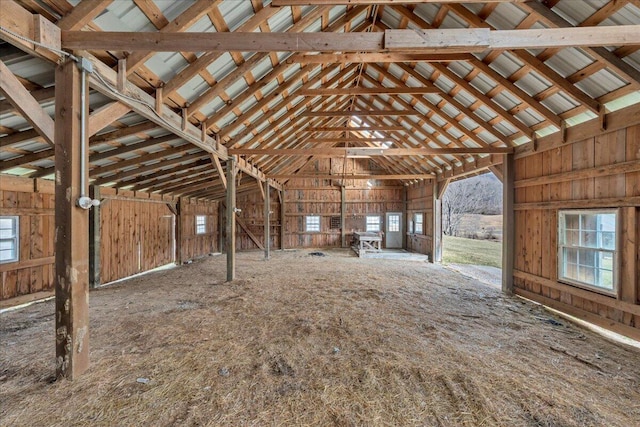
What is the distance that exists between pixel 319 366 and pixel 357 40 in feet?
10.5

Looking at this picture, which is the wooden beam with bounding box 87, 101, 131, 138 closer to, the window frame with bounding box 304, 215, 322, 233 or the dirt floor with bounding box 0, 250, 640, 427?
the dirt floor with bounding box 0, 250, 640, 427

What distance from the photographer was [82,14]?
7.59 feet

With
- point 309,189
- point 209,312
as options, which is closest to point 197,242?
point 309,189

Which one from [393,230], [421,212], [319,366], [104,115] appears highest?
[104,115]

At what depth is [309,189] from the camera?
44.8 ft

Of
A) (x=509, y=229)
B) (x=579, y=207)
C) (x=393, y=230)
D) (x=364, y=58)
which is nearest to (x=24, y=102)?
(x=364, y=58)

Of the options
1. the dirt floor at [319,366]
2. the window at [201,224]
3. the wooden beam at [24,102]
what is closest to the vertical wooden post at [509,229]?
the dirt floor at [319,366]

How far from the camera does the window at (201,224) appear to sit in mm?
11422

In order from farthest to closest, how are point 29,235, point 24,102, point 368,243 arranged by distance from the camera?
point 368,243, point 29,235, point 24,102

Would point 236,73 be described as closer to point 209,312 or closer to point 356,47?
point 356,47

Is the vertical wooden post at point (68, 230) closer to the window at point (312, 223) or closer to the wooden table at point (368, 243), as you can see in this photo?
the wooden table at point (368, 243)

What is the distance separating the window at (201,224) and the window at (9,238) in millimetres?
6557

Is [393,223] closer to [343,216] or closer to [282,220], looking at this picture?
[343,216]

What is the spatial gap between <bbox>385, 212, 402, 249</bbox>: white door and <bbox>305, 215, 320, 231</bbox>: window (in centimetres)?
344
